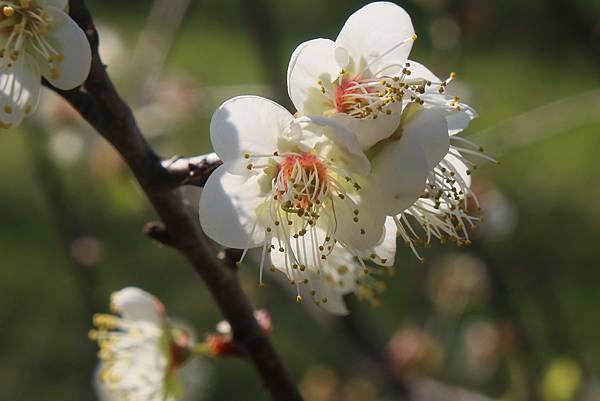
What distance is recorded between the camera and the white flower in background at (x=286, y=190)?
0.87 meters

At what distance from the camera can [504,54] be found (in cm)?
632

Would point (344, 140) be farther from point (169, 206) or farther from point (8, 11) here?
point (8, 11)

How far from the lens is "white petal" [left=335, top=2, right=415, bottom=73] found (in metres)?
0.93

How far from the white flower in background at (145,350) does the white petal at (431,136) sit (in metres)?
0.51

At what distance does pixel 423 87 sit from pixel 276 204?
19cm

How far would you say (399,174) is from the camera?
82cm

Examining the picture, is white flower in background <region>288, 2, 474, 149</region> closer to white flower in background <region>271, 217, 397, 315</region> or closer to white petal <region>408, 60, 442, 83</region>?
white petal <region>408, 60, 442, 83</region>

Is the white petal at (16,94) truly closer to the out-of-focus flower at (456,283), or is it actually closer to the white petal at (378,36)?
the white petal at (378,36)

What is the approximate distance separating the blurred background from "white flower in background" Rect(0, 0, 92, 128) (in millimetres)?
800

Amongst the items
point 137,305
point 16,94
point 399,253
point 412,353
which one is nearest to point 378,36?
point 16,94

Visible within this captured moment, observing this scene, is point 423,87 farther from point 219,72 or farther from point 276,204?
point 219,72

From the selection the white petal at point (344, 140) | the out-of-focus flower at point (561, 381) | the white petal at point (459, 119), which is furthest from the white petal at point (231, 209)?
the out-of-focus flower at point (561, 381)

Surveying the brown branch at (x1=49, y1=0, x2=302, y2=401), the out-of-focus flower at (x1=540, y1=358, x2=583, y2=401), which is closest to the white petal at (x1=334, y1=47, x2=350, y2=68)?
the brown branch at (x1=49, y1=0, x2=302, y2=401)

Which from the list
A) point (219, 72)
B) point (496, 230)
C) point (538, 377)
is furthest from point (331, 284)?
point (219, 72)
